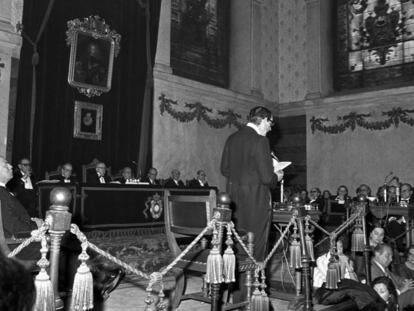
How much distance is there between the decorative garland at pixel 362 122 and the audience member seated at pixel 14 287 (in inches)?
486

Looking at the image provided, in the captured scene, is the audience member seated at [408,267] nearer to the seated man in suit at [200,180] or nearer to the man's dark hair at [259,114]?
the man's dark hair at [259,114]

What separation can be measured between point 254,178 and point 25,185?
528 cm

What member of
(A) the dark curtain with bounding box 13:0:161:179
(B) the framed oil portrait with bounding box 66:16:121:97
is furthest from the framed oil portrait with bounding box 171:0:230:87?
(B) the framed oil portrait with bounding box 66:16:121:97

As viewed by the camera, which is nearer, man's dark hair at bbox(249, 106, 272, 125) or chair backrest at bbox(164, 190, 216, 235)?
chair backrest at bbox(164, 190, 216, 235)

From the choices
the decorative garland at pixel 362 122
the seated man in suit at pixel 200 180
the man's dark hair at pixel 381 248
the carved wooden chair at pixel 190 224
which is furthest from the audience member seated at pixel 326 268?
the decorative garland at pixel 362 122

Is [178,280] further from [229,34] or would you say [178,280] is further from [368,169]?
[229,34]

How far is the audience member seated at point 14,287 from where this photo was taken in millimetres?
1265

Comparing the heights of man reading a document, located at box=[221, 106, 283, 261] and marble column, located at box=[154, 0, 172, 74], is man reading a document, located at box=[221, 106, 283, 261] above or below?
below

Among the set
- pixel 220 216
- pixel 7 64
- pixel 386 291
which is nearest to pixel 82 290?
pixel 220 216

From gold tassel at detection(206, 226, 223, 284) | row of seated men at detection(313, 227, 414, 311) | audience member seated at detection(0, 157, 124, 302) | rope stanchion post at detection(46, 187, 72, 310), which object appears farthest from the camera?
row of seated men at detection(313, 227, 414, 311)

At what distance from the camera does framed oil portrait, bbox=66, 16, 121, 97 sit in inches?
379

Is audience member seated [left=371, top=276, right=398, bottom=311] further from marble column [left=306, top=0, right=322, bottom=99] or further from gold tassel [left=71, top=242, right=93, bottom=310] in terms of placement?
marble column [left=306, top=0, right=322, bottom=99]

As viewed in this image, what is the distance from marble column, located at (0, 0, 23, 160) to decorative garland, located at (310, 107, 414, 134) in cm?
885

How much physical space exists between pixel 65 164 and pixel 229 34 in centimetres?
755
